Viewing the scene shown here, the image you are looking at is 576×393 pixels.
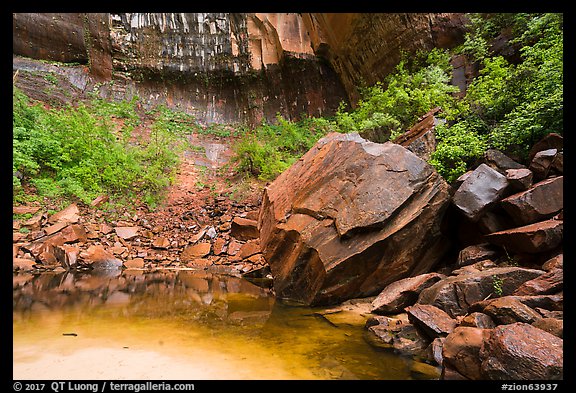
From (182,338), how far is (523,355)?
336 cm

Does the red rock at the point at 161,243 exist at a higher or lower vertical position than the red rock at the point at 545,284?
higher

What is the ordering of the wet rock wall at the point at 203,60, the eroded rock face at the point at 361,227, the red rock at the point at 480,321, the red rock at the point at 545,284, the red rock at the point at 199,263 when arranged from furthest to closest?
the wet rock wall at the point at 203,60, the red rock at the point at 199,263, the eroded rock face at the point at 361,227, the red rock at the point at 545,284, the red rock at the point at 480,321

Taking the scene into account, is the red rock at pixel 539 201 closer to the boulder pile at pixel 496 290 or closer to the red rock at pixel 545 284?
the boulder pile at pixel 496 290

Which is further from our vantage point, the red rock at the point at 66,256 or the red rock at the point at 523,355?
the red rock at the point at 66,256

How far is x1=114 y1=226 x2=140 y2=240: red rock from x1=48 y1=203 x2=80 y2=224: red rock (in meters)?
1.19

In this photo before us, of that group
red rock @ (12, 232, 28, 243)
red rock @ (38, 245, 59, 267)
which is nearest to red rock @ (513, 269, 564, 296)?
red rock @ (38, 245, 59, 267)

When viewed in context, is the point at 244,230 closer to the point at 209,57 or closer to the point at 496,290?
the point at 496,290

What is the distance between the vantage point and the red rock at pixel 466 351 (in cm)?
258

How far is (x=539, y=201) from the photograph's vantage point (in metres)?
4.54

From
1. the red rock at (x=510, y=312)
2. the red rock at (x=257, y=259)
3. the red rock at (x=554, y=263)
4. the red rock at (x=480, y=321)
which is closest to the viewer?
the red rock at (x=510, y=312)

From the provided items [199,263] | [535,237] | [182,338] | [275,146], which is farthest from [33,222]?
[535,237]

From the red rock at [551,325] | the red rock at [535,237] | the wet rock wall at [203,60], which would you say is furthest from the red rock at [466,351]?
the wet rock wall at [203,60]

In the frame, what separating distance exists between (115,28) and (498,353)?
22.0 meters

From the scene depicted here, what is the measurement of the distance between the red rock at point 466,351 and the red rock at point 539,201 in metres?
2.69
